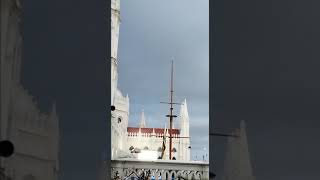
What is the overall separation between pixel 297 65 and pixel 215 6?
60cm

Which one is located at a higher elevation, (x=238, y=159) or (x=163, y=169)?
(x=238, y=159)

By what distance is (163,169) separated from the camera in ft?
10.3

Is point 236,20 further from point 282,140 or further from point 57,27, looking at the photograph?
point 57,27

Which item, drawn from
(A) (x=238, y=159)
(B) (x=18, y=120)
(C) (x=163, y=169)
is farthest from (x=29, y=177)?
(C) (x=163, y=169)

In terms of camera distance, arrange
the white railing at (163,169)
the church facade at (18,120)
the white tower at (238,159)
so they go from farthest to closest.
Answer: the white railing at (163,169)
the white tower at (238,159)
the church facade at (18,120)

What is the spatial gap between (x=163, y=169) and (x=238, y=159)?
0.93 metres

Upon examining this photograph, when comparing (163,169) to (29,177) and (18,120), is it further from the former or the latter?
(18,120)

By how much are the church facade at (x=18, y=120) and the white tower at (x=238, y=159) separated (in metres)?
0.96

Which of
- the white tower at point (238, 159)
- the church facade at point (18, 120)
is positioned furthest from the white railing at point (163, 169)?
the church facade at point (18, 120)

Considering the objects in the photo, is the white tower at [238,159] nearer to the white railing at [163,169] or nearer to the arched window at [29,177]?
the white railing at [163,169]

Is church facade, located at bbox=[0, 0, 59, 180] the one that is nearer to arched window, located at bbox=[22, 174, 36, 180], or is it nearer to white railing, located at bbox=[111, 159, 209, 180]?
arched window, located at bbox=[22, 174, 36, 180]

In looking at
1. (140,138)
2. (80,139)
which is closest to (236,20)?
(80,139)

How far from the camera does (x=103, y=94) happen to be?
7.82 feet

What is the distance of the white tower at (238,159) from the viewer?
89.5 inches
